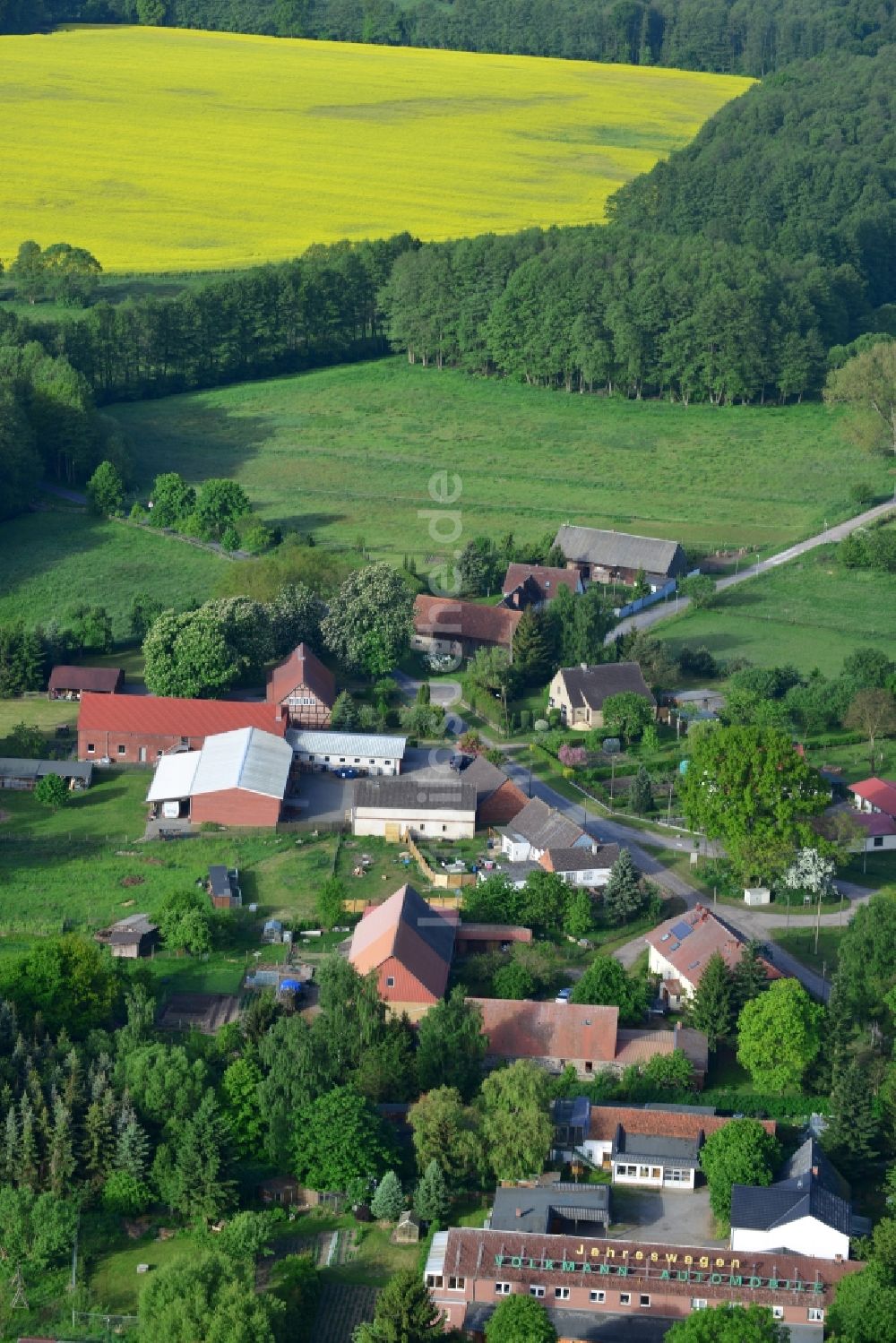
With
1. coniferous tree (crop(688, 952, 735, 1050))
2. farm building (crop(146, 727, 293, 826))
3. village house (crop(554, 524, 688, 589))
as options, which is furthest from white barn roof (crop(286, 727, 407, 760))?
village house (crop(554, 524, 688, 589))

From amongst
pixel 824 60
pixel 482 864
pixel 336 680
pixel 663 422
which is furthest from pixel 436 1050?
pixel 824 60

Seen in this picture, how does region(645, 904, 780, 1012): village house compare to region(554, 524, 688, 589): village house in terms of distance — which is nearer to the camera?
region(645, 904, 780, 1012): village house

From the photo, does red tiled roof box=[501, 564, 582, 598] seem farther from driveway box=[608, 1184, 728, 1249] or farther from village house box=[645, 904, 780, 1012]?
driveway box=[608, 1184, 728, 1249]

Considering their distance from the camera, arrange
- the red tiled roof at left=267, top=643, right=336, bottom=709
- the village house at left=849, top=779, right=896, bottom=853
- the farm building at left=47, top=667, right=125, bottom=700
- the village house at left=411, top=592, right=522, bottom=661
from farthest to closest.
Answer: the village house at left=411, top=592, right=522, bottom=661
the farm building at left=47, top=667, right=125, bottom=700
the red tiled roof at left=267, top=643, right=336, bottom=709
the village house at left=849, top=779, right=896, bottom=853

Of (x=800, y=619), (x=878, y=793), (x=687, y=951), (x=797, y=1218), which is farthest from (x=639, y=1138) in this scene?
(x=800, y=619)

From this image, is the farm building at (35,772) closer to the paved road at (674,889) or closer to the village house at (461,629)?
the paved road at (674,889)
